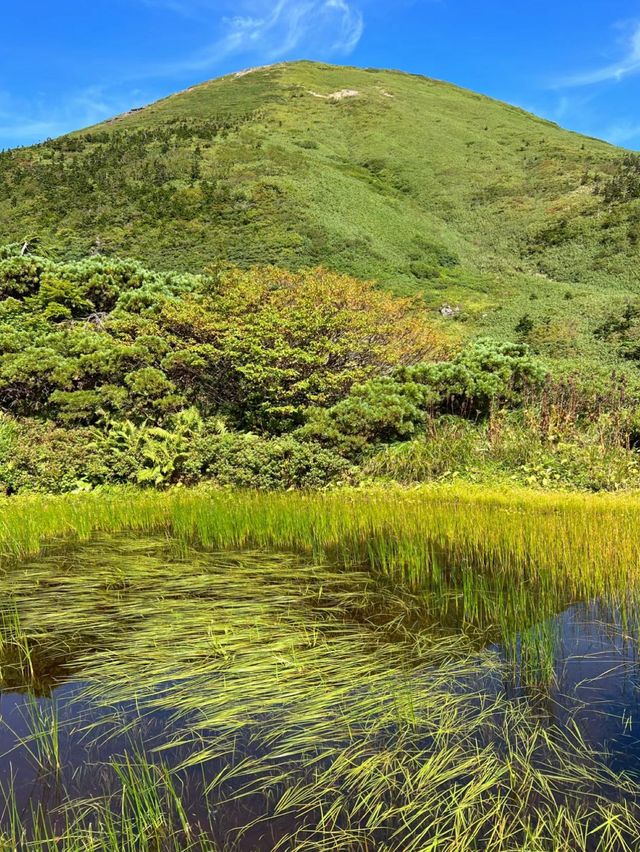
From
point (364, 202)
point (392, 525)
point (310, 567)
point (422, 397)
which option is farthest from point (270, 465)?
point (364, 202)

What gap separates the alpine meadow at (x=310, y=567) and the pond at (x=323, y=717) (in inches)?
0.8

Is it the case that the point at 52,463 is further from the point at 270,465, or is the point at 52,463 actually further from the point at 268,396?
the point at 268,396

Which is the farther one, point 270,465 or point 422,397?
point 422,397

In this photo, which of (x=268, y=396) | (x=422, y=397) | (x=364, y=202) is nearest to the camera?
(x=422, y=397)

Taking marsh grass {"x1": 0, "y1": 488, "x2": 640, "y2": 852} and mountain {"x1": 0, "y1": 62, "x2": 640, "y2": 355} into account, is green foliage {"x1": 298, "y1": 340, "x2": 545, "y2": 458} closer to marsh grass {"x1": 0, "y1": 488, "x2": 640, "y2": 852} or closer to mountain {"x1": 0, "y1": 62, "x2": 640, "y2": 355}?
marsh grass {"x1": 0, "y1": 488, "x2": 640, "y2": 852}

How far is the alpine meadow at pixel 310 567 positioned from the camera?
7.79 ft

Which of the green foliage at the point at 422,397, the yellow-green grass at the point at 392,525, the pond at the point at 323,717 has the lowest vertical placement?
the pond at the point at 323,717

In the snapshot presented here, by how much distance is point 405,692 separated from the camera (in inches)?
123

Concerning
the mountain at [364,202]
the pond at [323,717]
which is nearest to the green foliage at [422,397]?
the pond at [323,717]

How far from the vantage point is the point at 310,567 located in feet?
18.0

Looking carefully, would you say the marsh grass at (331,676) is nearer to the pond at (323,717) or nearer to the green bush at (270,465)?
the pond at (323,717)

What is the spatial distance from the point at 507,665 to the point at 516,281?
32342 mm

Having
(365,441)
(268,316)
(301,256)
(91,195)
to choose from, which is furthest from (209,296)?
(91,195)

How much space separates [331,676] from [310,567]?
217 cm
